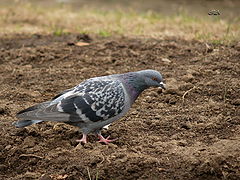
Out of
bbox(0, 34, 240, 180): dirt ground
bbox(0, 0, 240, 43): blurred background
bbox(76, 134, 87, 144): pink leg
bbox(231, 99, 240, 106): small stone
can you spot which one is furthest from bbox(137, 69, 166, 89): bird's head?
bbox(0, 0, 240, 43): blurred background

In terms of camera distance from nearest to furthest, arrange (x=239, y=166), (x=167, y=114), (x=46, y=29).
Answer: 1. (x=239, y=166)
2. (x=167, y=114)
3. (x=46, y=29)

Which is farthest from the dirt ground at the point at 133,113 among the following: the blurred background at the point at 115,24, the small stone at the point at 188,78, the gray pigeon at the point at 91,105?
the blurred background at the point at 115,24

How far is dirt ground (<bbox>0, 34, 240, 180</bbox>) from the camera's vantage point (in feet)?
12.4

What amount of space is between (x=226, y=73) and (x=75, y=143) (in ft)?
7.55

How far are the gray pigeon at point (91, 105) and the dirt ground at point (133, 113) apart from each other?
9.7 inches

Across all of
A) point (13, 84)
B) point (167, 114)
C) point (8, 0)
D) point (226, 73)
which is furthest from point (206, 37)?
point (8, 0)

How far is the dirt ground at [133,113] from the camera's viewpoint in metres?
3.79

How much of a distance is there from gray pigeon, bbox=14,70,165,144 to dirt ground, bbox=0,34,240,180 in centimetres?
25

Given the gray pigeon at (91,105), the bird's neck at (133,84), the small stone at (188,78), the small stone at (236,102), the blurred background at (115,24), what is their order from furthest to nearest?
the blurred background at (115,24) < the small stone at (188,78) < the small stone at (236,102) < the bird's neck at (133,84) < the gray pigeon at (91,105)

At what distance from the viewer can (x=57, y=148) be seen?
414 cm

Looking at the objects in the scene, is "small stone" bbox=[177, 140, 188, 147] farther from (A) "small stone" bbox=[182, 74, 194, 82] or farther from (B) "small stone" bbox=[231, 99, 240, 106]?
(A) "small stone" bbox=[182, 74, 194, 82]

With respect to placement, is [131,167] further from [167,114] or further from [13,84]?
[13,84]

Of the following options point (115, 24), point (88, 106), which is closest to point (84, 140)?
point (88, 106)

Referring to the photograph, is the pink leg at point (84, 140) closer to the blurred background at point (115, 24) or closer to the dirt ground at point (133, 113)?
the dirt ground at point (133, 113)
